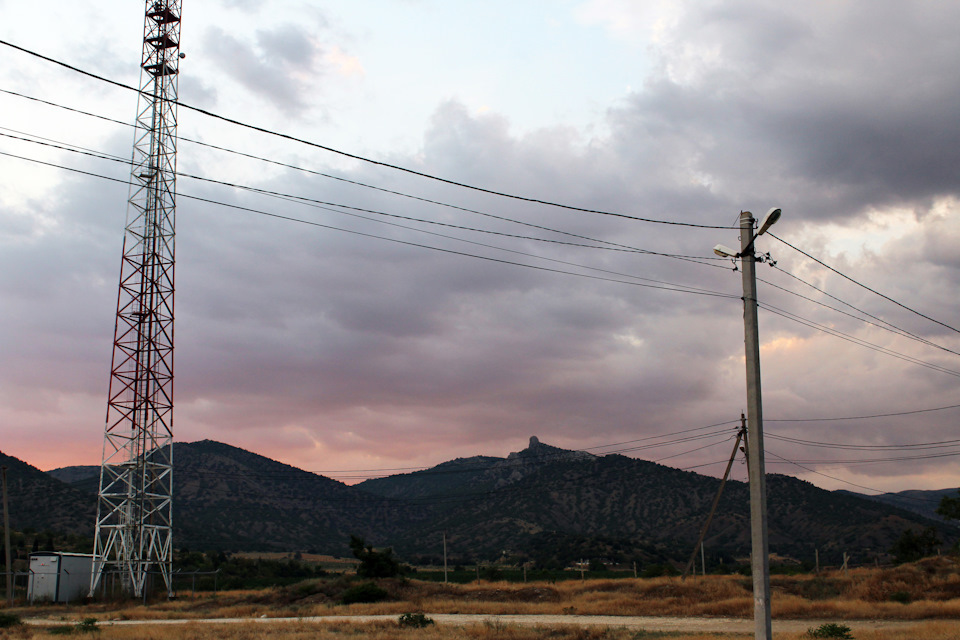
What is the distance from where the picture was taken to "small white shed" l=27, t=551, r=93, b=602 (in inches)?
1991

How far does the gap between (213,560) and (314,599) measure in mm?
40946

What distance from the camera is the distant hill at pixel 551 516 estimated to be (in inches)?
4843

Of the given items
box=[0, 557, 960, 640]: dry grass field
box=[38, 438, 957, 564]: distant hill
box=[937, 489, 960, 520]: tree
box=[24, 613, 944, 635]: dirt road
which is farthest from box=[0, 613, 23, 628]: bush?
box=[38, 438, 957, 564]: distant hill

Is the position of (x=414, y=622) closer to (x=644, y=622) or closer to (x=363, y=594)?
(x=644, y=622)

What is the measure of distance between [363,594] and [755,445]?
4027 cm

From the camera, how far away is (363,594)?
5128cm

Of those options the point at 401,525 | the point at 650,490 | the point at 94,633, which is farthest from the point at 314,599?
the point at 401,525

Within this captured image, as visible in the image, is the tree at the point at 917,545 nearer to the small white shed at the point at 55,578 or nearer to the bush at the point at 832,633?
the bush at the point at 832,633

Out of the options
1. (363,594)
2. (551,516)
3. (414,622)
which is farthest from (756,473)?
(551,516)

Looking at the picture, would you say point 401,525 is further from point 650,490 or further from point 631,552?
point 631,552

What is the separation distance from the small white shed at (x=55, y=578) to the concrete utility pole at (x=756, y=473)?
4888 cm

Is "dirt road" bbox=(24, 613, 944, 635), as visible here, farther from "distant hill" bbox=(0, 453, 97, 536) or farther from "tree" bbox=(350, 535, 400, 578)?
"distant hill" bbox=(0, 453, 97, 536)

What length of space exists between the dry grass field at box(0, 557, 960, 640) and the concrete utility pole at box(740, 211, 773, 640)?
1087cm

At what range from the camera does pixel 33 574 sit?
5119 centimetres
